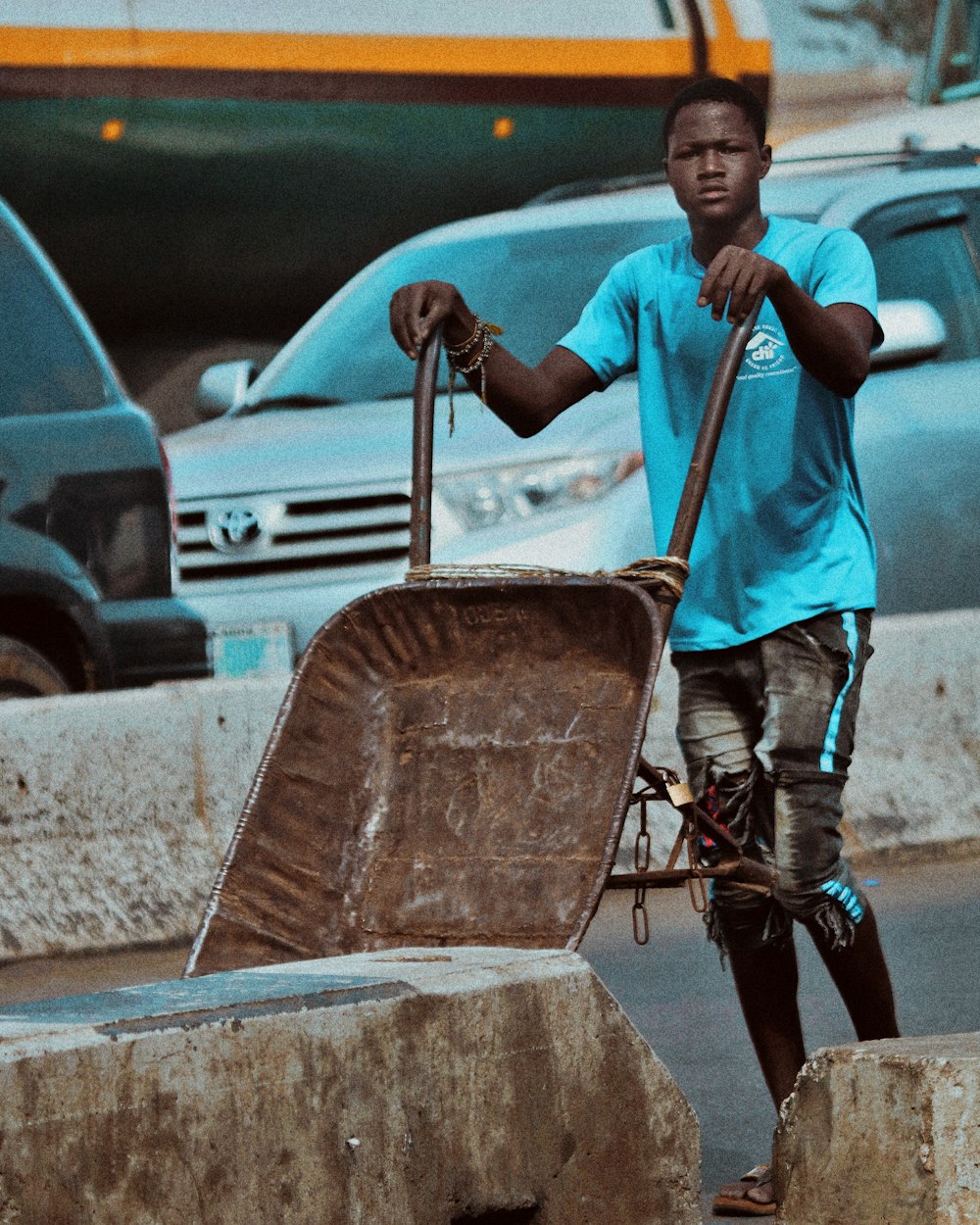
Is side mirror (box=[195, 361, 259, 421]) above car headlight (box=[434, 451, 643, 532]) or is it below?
above

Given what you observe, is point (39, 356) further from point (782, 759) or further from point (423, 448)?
point (782, 759)

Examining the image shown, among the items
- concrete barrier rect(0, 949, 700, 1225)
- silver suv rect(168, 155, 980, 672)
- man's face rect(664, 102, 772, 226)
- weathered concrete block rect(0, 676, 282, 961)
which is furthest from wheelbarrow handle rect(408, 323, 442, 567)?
silver suv rect(168, 155, 980, 672)

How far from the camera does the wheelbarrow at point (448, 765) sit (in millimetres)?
4055

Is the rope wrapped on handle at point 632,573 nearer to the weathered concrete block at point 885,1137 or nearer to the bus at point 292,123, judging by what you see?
the weathered concrete block at point 885,1137

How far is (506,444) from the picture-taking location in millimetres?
8695

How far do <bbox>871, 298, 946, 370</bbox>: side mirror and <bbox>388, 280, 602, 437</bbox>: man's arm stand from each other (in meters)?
3.43

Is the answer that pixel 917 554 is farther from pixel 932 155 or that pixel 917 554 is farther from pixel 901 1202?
pixel 901 1202

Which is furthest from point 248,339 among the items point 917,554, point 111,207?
point 917,554

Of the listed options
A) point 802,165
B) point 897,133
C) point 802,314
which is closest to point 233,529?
point 802,165

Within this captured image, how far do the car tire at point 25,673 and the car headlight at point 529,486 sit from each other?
1651mm

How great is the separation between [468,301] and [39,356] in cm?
191

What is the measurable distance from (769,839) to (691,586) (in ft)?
1.69

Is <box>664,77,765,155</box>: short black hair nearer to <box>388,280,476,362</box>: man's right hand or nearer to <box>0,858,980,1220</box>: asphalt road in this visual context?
<box>388,280,476,362</box>: man's right hand

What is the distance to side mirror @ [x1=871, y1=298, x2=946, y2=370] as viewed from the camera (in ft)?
25.4
